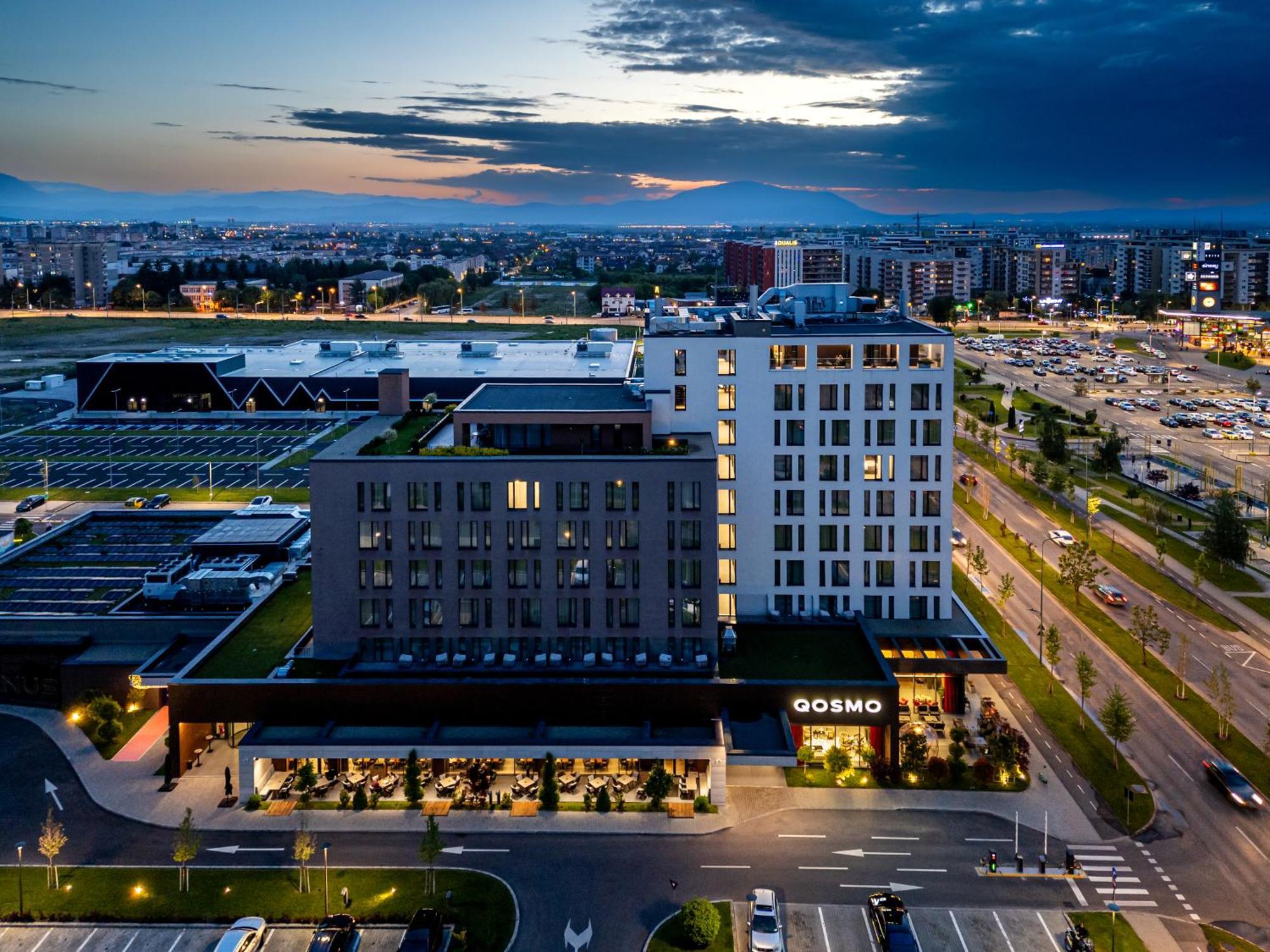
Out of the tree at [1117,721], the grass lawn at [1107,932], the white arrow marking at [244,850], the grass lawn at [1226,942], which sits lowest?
the grass lawn at [1107,932]

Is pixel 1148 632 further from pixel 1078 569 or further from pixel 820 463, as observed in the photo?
pixel 820 463

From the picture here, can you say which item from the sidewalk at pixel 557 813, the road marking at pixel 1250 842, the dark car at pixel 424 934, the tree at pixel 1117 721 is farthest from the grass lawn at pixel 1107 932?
the dark car at pixel 424 934

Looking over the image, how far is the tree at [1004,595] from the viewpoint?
232ft

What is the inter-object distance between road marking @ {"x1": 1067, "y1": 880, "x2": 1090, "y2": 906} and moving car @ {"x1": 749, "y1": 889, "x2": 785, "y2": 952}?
485 inches

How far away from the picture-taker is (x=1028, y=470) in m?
117

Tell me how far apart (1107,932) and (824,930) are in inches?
427

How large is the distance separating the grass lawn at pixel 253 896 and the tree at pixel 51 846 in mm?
372

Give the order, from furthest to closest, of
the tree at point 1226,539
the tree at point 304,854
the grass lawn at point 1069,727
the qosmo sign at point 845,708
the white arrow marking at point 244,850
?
the tree at point 1226,539 < the qosmo sign at point 845,708 < the grass lawn at point 1069,727 < the white arrow marking at point 244,850 < the tree at point 304,854

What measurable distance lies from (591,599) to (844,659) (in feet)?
47.4

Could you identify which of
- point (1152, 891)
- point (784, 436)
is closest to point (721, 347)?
point (784, 436)

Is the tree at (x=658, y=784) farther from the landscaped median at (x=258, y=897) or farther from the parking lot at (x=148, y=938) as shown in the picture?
the parking lot at (x=148, y=938)

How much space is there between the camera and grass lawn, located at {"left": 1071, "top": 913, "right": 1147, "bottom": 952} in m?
37.5

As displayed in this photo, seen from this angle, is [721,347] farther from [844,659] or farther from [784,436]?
[844,659]

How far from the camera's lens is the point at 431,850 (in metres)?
40.2
